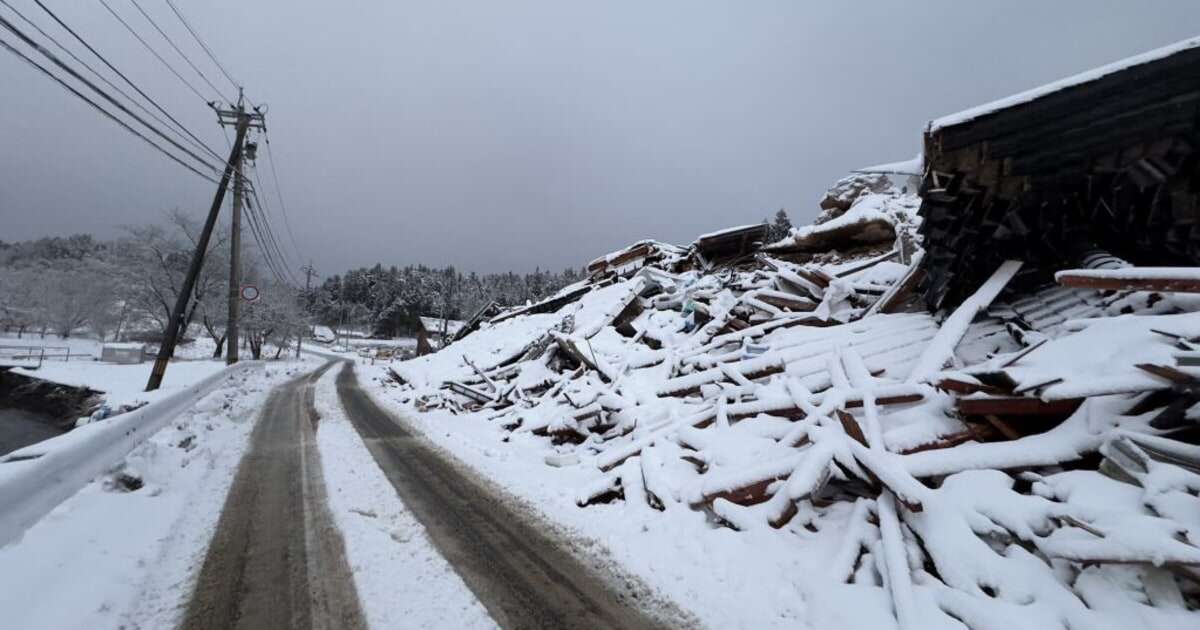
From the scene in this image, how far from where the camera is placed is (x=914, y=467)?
364cm

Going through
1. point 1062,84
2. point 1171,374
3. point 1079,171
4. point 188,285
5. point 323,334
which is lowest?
point 1171,374

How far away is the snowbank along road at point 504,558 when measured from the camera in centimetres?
306

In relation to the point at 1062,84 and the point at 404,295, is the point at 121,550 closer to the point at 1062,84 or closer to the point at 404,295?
the point at 1062,84

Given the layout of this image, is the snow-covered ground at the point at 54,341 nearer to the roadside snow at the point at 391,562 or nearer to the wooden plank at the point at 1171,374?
the roadside snow at the point at 391,562

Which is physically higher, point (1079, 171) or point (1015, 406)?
point (1079, 171)

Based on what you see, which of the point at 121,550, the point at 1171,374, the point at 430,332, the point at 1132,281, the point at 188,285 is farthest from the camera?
the point at 430,332

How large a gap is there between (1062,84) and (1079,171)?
105cm

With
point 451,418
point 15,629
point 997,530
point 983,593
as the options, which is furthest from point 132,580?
point 451,418

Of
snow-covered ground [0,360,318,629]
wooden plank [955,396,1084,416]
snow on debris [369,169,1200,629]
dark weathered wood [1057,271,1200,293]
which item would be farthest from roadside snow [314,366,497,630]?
dark weathered wood [1057,271,1200,293]

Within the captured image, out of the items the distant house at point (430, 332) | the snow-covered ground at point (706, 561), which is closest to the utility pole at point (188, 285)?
the snow-covered ground at point (706, 561)

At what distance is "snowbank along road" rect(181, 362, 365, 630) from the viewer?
9.70 feet

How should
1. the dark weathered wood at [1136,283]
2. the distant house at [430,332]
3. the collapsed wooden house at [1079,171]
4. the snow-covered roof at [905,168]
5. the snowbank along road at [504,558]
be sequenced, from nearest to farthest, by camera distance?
the snowbank along road at [504,558] → the dark weathered wood at [1136,283] → the collapsed wooden house at [1079,171] → the snow-covered roof at [905,168] → the distant house at [430,332]

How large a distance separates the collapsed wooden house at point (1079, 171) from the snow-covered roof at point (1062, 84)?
1 cm

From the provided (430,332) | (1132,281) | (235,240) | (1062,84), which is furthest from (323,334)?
(1132,281)
